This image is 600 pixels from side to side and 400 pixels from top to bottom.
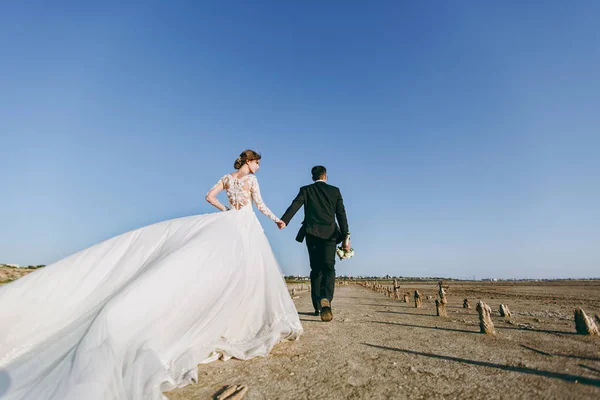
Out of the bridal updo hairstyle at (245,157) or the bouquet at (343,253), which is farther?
the bouquet at (343,253)

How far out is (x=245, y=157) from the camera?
598cm

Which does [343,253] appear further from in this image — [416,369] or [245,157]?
[416,369]

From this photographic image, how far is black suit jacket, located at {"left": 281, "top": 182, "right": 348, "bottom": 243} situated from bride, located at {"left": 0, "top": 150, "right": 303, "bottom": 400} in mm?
1514

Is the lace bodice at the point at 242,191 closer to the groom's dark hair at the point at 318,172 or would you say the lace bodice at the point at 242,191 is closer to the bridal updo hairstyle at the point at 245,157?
the bridal updo hairstyle at the point at 245,157

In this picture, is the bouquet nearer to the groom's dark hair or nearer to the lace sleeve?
the groom's dark hair

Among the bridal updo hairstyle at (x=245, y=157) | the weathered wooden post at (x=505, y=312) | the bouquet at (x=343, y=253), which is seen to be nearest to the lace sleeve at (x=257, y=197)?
the bridal updo hairstyle at (x=245, y=157)

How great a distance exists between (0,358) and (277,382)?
9.35 feet

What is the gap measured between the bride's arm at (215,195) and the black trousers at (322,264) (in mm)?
1900

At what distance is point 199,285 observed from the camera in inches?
144

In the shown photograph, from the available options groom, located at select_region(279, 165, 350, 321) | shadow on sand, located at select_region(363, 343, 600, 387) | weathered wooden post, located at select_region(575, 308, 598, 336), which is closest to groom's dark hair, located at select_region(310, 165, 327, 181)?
groom, located at select_region(279, 165, 350, 321)

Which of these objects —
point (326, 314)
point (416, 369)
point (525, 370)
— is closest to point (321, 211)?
point (326, 314)

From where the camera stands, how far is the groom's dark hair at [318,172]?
695 centimetres

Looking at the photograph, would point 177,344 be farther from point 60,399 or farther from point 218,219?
point 218,219

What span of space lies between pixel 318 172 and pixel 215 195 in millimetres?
2326
